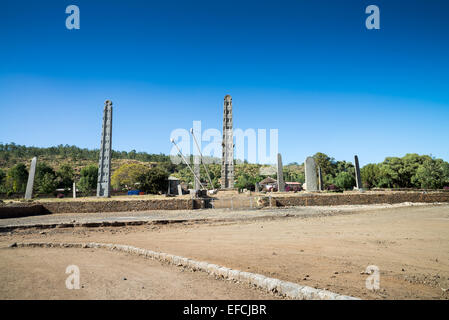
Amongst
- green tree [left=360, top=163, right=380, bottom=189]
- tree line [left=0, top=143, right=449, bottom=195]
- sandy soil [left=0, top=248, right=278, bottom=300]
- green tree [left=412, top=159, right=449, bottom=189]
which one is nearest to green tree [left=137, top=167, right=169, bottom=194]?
tree line [left=0, top=143, right=449, bottom=195]

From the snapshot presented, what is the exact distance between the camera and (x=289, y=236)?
11000 millimetres

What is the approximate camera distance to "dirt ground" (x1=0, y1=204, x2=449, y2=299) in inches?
210

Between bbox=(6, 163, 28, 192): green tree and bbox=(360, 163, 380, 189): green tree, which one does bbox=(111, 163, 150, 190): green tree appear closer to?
bbox=(6, 163, 28, 192): green tree

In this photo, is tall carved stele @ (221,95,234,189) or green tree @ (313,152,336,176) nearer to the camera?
tall carved stele @ (221,95,234,189)

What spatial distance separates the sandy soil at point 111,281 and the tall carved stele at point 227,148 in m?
24.7

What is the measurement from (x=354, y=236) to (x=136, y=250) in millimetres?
7503

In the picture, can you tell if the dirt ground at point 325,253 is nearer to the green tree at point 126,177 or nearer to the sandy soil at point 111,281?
the sandy soil at point 111,281

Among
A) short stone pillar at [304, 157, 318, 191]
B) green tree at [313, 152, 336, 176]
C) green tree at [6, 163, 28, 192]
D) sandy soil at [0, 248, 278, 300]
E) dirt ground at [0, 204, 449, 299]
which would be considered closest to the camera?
sandy soil at [0, 248, 278, 300]

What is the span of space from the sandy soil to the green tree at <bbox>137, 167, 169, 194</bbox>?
43.2m

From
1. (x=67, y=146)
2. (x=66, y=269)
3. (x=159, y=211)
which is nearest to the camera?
(x=66, y=269)

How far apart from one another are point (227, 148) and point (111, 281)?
2717 cm

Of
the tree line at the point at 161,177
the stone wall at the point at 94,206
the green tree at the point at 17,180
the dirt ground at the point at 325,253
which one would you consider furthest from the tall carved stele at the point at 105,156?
the green tree at the point at 17,180
